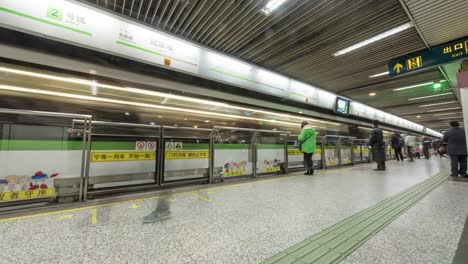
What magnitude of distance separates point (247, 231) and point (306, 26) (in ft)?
11.7

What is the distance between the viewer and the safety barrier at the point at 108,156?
209 cm

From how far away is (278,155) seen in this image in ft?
15.6

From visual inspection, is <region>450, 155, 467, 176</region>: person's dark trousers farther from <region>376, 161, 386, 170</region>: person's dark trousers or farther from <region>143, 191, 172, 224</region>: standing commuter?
<region>143, 191, 172, 224</region>: standing commuter

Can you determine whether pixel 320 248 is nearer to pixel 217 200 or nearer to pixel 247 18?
pixel 217 200

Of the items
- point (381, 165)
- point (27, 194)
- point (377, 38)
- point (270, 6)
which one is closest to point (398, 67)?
point (377, 38)

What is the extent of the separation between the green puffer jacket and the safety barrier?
0.83 meters

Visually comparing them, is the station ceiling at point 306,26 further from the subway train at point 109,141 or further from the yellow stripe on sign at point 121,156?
the yellow stripe on sign at point 121,156

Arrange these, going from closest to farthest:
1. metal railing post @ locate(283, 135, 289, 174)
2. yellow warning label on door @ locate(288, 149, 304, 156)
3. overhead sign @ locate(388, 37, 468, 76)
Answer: overhead sign @ locate(388, 37, 468, 76) → metal railing post @ locate(283, 135, 289, 174) → yellow warning label on door @ locate(288, 149, 304, 156)

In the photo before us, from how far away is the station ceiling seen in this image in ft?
9.61

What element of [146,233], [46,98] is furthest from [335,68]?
[46,98]

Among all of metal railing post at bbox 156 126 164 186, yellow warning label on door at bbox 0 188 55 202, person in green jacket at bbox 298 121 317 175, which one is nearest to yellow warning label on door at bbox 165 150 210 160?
metal railing post at bbox 156 126 164 186

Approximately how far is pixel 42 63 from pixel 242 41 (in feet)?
11.2

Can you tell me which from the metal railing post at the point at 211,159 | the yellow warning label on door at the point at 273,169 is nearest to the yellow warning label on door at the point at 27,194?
the metal railing post at the point at 211,159

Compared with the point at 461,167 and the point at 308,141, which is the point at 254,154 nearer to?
the point at 308,141
